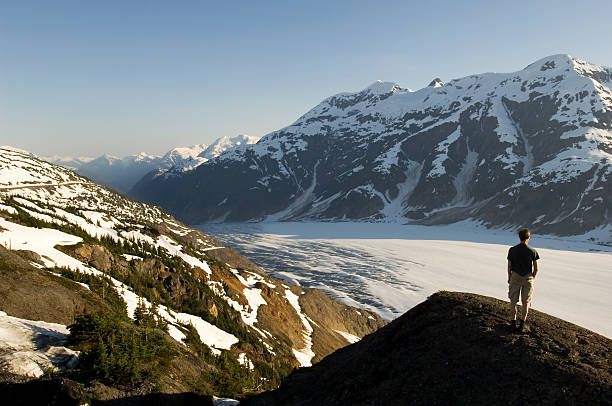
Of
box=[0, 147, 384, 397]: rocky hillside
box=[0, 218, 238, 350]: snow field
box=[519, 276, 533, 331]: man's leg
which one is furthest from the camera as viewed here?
box=[0, 218, 238, 350]: snow field

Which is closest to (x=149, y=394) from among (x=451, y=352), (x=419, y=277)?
(x=451, y=352)

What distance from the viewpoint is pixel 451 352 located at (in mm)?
11586

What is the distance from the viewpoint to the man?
40.5 feet

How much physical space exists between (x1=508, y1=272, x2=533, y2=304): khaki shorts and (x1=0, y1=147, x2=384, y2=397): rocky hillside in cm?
1202

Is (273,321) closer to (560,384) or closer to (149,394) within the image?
(149,394)

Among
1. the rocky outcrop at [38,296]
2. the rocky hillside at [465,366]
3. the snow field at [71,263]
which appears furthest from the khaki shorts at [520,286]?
the snow field at [71,263]

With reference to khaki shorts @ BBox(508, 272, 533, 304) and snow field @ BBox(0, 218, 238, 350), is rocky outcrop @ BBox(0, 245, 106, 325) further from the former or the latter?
khaki shorts @ BBox(508, 272, 533, 304)

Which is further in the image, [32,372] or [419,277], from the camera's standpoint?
[419,277]

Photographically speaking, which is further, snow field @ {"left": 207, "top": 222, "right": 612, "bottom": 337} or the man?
snow field @ {"left": 207, "top": 222, "right": 612, "bottom": 337}

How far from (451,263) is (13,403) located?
14503 centimetres

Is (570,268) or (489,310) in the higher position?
(489,310)

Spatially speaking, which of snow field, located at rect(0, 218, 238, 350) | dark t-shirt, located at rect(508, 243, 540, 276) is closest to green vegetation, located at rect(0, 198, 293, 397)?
snow field, located at rect(0, 218, 238, 350)

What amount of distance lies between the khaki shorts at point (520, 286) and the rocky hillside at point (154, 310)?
12019 millimetres

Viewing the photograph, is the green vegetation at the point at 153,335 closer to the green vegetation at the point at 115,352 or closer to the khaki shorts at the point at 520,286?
the green vegetation at the point at 115,352
